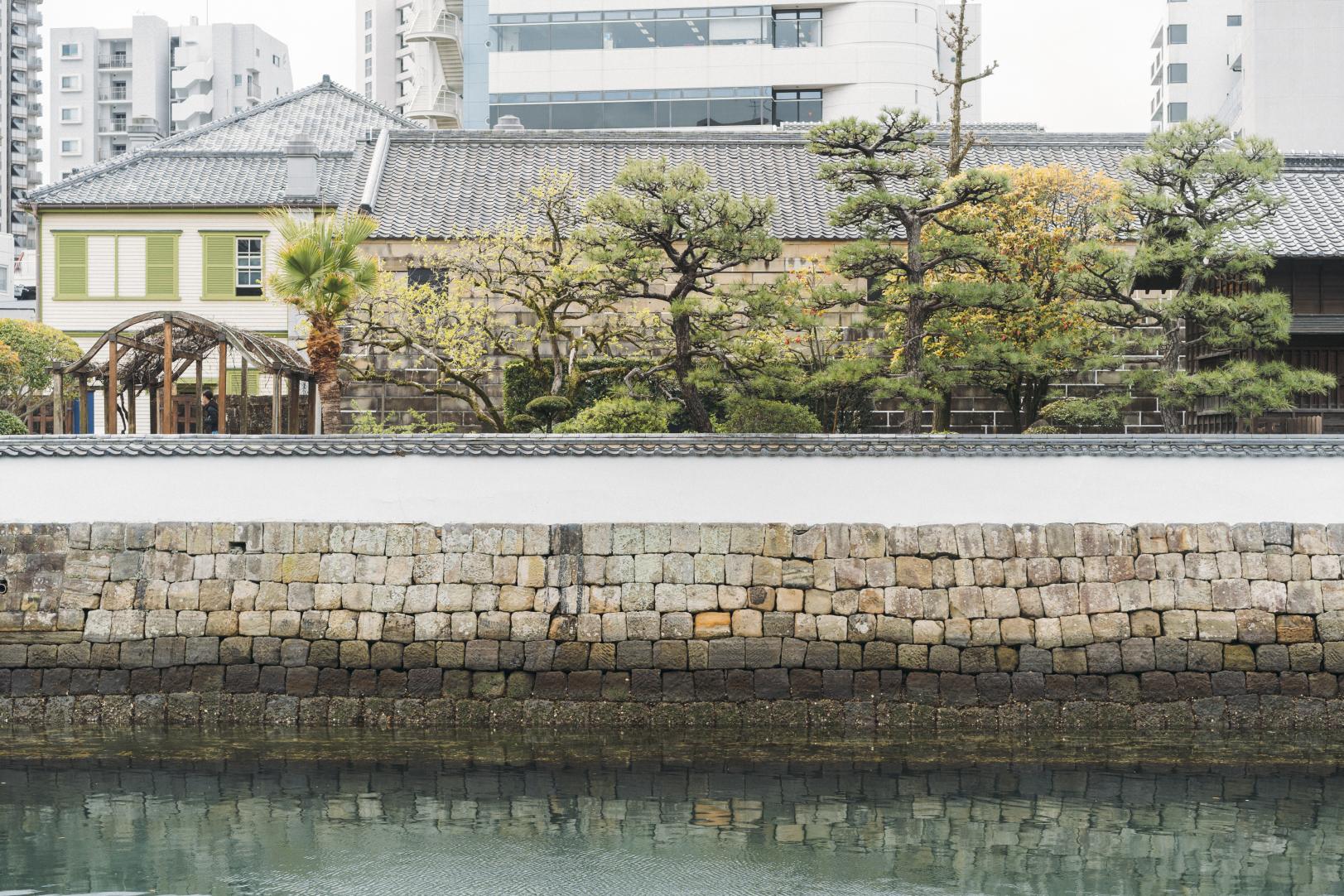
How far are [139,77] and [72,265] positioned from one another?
47999 mm

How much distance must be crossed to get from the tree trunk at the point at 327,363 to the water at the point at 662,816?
4.71 meters

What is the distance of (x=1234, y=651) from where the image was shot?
1447 centimetres

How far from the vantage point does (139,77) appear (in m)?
73.6

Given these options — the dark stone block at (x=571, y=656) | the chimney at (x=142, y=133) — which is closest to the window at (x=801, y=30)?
the chimney at (x=142, y=133)

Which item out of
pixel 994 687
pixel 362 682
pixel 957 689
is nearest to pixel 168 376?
pixel 362 682

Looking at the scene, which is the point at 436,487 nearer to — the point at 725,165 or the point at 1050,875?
the point at 1050,875

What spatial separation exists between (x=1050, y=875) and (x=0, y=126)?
237 feet

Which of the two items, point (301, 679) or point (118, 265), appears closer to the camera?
point (301, 679)

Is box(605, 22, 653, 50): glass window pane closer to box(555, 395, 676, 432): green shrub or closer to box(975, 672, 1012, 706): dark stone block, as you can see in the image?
box(555, 395, 676, 432): green shrub

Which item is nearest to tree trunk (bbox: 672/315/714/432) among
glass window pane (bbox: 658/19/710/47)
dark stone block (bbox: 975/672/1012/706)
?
dark stone block (bbox: 975/672/1012/706)

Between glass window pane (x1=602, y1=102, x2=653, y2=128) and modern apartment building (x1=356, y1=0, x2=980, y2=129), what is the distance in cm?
4

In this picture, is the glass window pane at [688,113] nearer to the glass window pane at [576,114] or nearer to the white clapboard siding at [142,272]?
the glass window pane at [576,114]

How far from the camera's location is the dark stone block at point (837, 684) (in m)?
14.4

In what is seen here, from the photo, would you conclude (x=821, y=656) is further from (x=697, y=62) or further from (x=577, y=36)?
(x=577, y=36)
